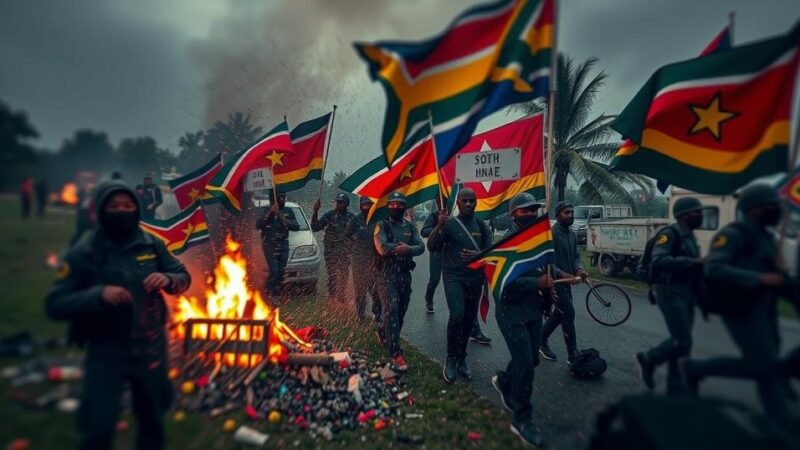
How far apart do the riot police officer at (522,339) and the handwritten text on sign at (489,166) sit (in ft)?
5.90

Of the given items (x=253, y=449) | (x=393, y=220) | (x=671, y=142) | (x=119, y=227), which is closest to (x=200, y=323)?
(x=253, y=449)

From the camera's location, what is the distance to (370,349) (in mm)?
5504

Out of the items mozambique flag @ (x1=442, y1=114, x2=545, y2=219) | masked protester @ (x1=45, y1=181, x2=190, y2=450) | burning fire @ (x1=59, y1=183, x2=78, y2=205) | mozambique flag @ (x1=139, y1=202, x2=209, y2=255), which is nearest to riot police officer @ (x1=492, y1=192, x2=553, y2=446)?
mozambique flag @ (x1=442, y1=114, x2=545, y2=219)

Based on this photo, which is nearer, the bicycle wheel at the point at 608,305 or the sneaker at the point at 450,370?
the sneaker at the point at 450,370

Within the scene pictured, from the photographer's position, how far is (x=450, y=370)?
4.58 m

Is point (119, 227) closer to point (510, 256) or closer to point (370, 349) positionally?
point (510, 256)

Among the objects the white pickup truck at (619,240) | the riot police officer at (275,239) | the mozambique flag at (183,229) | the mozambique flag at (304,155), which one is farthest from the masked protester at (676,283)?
the mozambique flag at (183,229)

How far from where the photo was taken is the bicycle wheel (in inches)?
260

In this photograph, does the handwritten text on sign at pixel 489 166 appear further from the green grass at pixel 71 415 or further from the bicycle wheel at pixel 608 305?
the bicycle wheel at pixel 608 305

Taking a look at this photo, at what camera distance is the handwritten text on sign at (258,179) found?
644 cm

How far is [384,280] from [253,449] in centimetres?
281

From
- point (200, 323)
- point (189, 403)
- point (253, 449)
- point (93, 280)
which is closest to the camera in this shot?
point (93, 280)

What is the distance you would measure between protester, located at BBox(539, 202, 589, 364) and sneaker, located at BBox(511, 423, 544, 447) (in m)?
1.72

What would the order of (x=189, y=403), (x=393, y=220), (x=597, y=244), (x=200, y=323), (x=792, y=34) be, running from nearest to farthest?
(x=792, y=34), (x=189, y=403), (x=200, y=323), (x=393, y=220), (x=597, y=244)
